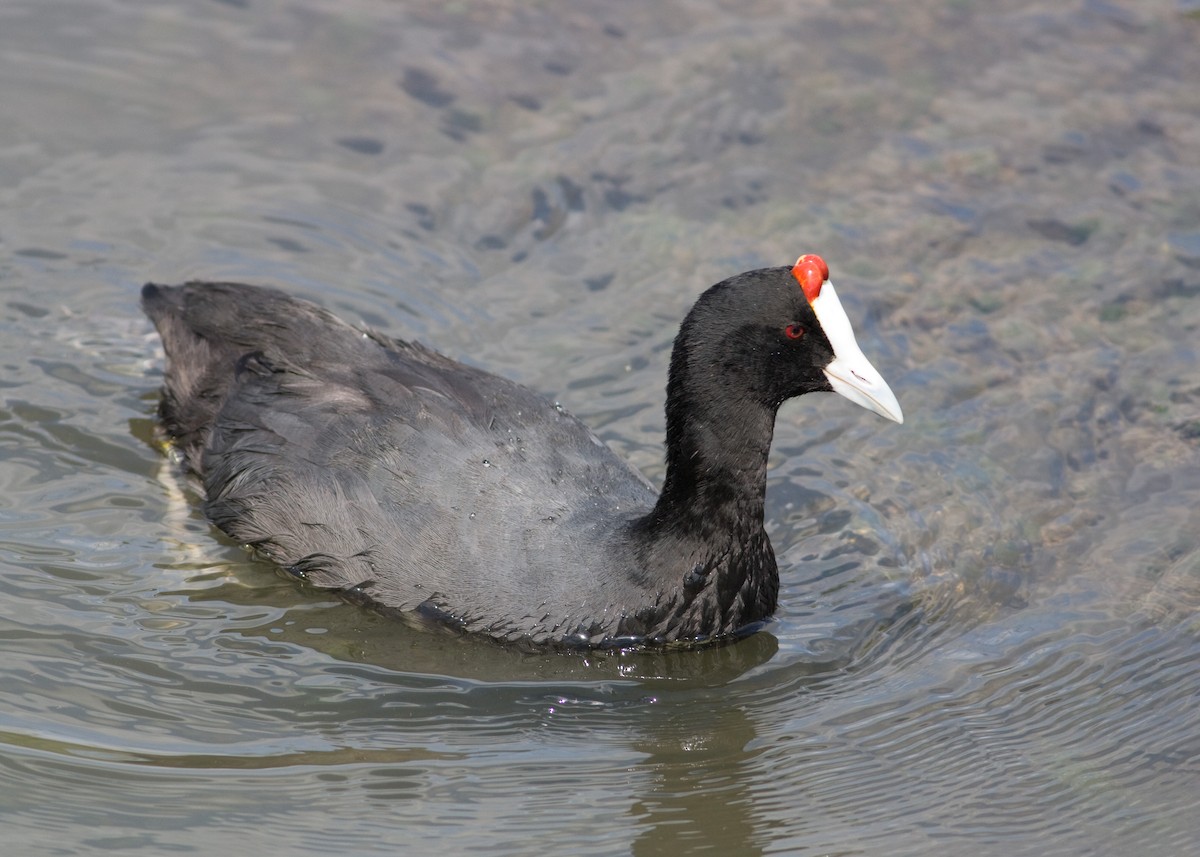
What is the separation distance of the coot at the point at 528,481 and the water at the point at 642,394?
16cm

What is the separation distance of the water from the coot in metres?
0.16

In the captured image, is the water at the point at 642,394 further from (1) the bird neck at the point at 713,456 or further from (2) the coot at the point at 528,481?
(1) the bird neck at the point at 713,456

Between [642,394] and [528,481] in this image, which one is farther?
[642,394]

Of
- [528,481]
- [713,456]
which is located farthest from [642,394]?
[713,456]

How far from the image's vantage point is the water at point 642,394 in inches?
155

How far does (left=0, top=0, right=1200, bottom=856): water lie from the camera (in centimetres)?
394

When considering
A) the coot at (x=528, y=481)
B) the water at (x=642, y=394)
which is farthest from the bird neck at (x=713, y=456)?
the water at (x=642, y=394)

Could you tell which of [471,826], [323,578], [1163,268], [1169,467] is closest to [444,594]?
[323,578]

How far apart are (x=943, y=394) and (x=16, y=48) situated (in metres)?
4.54

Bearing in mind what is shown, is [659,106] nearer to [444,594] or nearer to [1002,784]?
[444,594]

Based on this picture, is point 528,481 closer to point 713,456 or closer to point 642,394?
point 713,456

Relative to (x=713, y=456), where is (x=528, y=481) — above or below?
below

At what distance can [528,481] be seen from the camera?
459cm

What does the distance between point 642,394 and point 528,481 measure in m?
1.21
